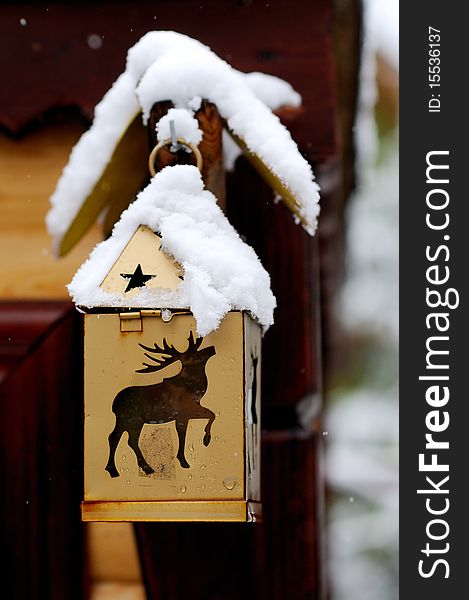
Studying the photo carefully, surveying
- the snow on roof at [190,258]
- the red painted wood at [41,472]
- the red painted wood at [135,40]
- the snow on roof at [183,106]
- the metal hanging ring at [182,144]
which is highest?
the red painted wood at [135,40]

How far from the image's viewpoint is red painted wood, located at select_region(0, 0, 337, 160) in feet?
5.44

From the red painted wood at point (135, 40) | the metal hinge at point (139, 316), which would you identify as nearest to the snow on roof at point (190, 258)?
the metal hinge at point (139, 316)

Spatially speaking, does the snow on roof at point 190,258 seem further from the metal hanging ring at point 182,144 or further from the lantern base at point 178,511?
the lantern base at point 178,511

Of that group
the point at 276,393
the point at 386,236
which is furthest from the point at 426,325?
the point at 386,236

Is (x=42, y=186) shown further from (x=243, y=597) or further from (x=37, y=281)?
(x=243, y=597)

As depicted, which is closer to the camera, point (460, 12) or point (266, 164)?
point (266, 164)

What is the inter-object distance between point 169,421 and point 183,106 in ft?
1.74

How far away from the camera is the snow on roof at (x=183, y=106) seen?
4.13 feet

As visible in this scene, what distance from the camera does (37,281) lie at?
1691 mm

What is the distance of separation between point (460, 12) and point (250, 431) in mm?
1364

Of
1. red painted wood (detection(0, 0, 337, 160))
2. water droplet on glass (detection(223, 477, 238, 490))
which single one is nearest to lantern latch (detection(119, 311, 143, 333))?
water droplet on glass (detection(223, 477, 238, 490))

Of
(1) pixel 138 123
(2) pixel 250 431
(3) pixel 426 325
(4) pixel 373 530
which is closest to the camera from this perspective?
(2) pixel 250 431

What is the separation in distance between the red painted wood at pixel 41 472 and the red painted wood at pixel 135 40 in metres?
0.52

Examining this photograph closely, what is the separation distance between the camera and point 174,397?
1144 mm
